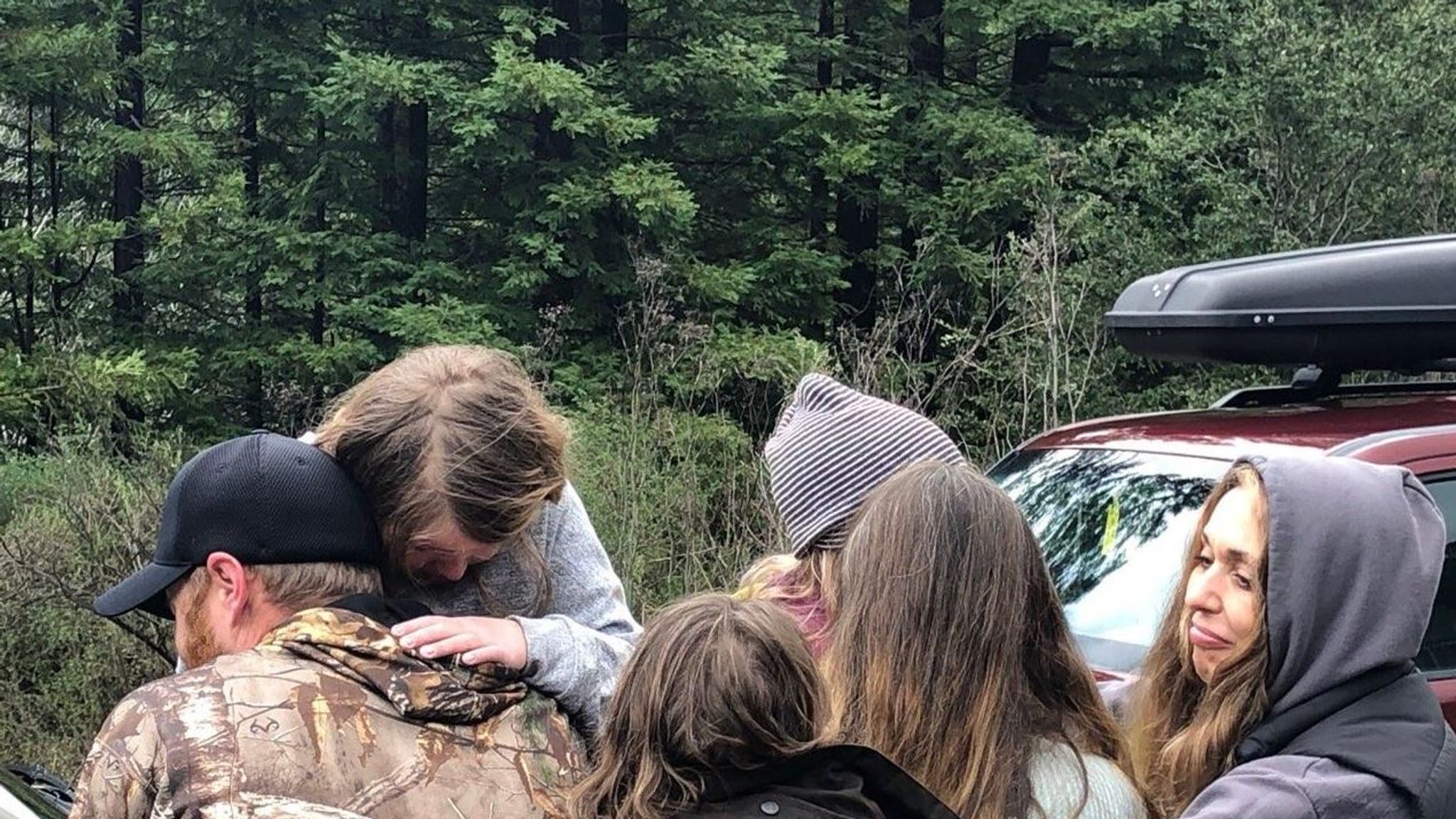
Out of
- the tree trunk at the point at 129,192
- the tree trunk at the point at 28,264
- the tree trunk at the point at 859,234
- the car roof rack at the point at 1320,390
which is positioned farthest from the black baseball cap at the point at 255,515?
the tree trunk at the point at 129,192

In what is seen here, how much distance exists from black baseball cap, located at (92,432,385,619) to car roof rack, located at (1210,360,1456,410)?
3.29 m

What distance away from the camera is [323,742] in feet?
5.19

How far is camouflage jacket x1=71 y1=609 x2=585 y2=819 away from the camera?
152 cm

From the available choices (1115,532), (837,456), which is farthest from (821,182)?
(837,456)

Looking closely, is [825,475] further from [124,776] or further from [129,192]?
[129,192]

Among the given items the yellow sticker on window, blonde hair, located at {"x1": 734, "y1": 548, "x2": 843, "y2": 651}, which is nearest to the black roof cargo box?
the yellow sticker on window

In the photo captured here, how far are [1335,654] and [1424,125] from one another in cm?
1373

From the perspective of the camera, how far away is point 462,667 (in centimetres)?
173

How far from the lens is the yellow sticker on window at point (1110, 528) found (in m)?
3.82

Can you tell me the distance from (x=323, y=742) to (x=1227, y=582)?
127 cm

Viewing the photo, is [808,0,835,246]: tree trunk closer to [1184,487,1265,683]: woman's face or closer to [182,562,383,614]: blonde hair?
[1184,487,1265,683]: woman's face

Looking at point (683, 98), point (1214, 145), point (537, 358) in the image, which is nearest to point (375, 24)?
point (683, 98)

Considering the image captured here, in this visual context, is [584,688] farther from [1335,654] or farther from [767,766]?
[1335,654]

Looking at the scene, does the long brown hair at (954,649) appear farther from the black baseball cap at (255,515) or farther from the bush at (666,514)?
the bush at (666,514)
